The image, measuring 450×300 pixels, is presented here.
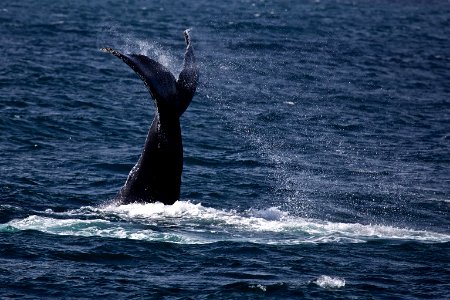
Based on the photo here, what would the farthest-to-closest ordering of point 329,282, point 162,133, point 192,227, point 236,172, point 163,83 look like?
point 236,172 < point 192,227 < point 162,133 < point 163,83 < point 329,282

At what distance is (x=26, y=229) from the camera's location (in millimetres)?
16953

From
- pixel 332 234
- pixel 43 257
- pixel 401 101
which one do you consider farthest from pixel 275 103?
pixel 43 257

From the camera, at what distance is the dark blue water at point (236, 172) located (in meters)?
15.2

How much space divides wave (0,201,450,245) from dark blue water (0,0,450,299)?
42 mm

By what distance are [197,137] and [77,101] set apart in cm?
590

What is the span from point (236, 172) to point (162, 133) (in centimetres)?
704

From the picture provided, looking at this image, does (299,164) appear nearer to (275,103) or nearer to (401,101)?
(275,103)

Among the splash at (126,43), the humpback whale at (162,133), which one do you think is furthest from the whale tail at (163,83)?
the splash at (126,43)

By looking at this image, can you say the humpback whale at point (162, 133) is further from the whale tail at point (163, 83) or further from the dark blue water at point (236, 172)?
the dark blue water at point (236, 172)

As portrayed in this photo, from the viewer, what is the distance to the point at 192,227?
1755cm

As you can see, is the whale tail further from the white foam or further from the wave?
the white foam

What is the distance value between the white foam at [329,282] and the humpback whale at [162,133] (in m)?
3.64

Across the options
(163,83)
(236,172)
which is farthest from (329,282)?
(236,172)

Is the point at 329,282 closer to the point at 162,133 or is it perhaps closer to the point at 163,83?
the point at 162,133
